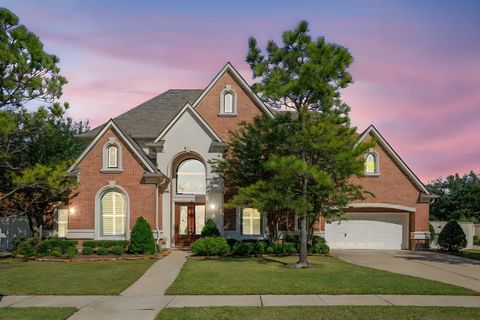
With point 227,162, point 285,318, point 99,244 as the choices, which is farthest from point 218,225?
point 285,318

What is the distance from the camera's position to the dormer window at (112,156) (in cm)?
2509

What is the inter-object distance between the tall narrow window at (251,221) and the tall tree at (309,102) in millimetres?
7114

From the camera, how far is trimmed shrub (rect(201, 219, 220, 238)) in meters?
24.4

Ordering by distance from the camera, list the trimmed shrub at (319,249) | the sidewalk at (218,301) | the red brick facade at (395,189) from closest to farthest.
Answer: the sidewalk at (218,301)
the trimmed shrub at (319,249)
the red brick facade at (395,189)

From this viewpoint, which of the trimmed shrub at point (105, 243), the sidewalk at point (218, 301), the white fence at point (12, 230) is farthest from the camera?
the white fence at point (12, 230)

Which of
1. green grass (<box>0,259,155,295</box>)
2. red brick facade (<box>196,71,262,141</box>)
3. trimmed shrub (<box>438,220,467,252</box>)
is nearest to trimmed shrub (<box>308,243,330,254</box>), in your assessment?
green grass (<box>0,259,155,295</box>)

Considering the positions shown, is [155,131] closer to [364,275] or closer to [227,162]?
[227,162]

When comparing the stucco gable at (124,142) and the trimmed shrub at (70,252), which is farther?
the stucco gable at (124,142)

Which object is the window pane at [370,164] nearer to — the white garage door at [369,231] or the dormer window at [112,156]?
the white garage door at [369,231]

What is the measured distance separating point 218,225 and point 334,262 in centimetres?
774

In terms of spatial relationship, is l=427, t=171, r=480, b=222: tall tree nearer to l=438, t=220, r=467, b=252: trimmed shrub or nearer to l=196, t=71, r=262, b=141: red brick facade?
l=438, t=220, r=467, b=252: trimmed shrub

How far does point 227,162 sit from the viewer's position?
26.0m

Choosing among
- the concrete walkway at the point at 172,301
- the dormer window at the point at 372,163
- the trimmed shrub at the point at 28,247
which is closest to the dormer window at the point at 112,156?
the trimmed shrub at the point at 28,247

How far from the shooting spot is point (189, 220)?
90.7 ft
